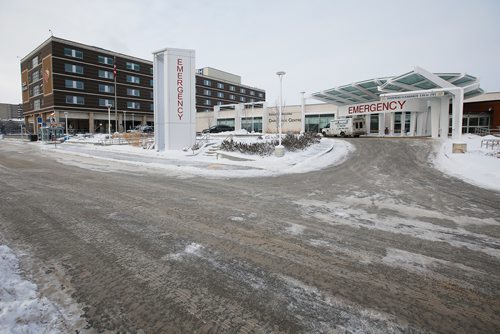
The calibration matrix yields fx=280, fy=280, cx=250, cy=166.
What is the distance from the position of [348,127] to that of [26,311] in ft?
122

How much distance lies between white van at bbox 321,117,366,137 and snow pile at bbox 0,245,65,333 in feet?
121

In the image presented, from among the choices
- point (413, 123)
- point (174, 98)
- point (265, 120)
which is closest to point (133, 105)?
point (265, 120)

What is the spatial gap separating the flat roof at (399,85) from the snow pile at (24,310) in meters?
31.1

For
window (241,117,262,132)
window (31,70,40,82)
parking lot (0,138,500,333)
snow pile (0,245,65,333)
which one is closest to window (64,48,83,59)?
window (31,70,40,82)

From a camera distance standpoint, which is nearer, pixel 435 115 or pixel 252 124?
pixel 435 115

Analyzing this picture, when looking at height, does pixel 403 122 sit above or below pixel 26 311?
→ above

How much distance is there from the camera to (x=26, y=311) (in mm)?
2713

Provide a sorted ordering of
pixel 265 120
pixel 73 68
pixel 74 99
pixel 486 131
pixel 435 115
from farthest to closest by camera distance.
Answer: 1. pixel 74 99
2. pixel 73 68
3. pixel 265 120
4. pixel 486 131
5. pixel 435 115

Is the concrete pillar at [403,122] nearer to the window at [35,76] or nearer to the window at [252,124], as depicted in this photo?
the window at [252,124]

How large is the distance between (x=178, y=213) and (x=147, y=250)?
1.94m

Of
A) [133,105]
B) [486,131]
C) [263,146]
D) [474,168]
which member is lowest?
[474,168]

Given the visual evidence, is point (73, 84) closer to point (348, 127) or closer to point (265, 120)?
point (265, 120)

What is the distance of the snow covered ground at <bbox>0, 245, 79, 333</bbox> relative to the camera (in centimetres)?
250

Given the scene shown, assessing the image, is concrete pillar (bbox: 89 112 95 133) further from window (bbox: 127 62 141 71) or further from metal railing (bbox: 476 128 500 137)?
metal railing (bbox: 476 128 500 137)
